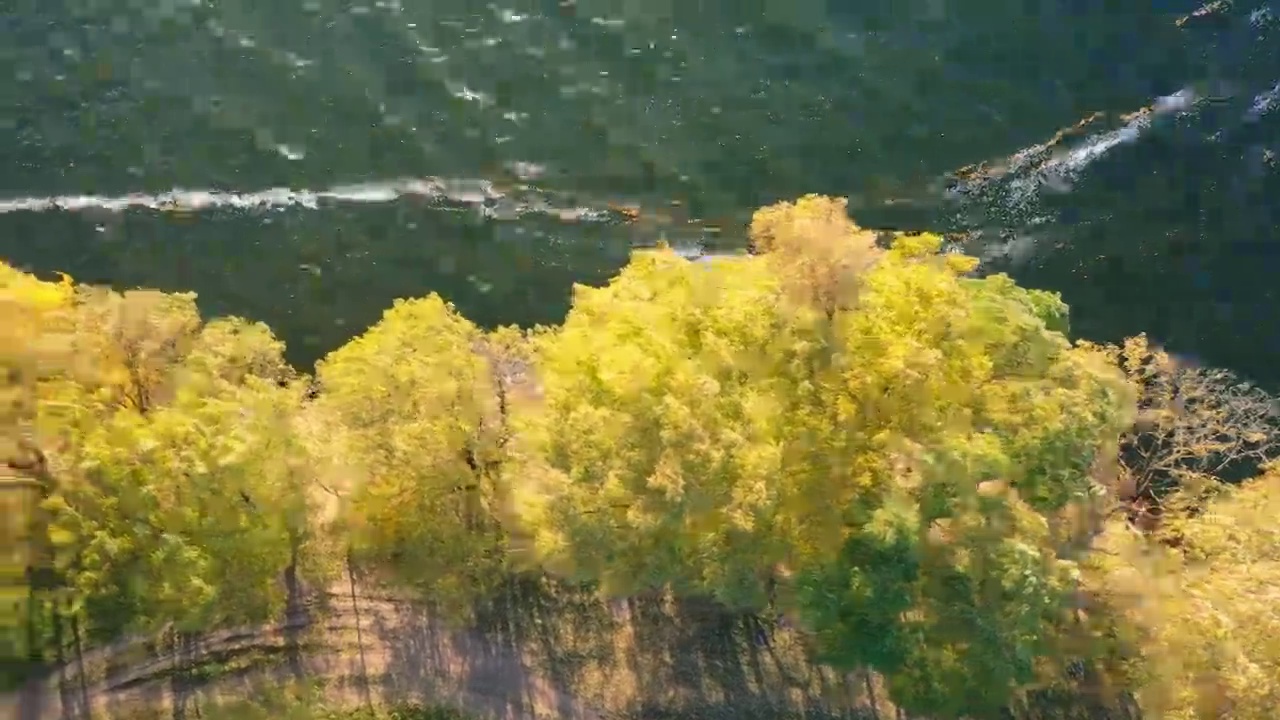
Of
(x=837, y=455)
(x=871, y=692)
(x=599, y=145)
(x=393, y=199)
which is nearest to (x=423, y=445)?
(x=837, y=455)

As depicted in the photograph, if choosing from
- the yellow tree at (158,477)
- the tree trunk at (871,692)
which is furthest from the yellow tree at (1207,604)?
the yellow tree at (158,477)

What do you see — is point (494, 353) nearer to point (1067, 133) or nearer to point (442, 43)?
point (442, 43)

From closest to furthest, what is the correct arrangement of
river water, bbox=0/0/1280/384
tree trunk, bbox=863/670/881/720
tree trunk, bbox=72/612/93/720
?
tree trunk, bbox=72/612/93/720 → tree trunk, bbox=863/670/881/720 → river water, bbox=0/0/1280/384

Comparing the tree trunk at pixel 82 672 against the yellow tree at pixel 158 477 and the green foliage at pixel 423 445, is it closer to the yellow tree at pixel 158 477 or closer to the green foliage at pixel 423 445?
the yellow tree at pixel 158 477

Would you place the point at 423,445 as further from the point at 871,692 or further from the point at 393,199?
the point at 871,692

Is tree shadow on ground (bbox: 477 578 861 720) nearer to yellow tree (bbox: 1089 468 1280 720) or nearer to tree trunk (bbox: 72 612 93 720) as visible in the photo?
yellow tree (bbox: 1089 468 1280 720)

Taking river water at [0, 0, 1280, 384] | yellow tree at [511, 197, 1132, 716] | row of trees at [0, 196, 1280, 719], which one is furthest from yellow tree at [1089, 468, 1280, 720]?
river water at [0, 0, 1280, 384]
